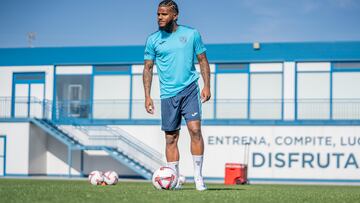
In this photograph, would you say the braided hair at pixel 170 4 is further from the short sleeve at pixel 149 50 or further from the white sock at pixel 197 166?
the white sock at pixel 197 166

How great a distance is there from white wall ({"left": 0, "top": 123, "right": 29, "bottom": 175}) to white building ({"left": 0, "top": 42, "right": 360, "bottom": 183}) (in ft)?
0.14

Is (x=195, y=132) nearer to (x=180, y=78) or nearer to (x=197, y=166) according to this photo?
(x=197, y=166)

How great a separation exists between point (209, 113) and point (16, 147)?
28.5ft

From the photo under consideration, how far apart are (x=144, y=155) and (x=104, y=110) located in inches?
128

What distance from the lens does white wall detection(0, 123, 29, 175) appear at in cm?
3269

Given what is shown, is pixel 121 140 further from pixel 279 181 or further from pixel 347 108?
pixel 347 108

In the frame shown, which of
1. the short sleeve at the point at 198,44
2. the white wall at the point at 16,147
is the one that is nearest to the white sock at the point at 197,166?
the short sleeve at the point at 198,44

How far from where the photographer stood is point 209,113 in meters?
32.4

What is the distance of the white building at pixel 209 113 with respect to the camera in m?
31.0

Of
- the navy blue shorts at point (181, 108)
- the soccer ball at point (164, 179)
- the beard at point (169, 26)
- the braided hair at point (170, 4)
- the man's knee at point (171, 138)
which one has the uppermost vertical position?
the braided hair at point (170, 4)

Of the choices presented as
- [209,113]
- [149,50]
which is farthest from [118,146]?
[149,50]

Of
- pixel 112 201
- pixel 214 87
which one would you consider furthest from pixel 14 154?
pixel 112 201

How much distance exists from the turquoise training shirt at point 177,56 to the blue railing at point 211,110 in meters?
23.0

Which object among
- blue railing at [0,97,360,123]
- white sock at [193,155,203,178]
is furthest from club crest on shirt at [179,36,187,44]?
blue railing at [0,97,360,123]
